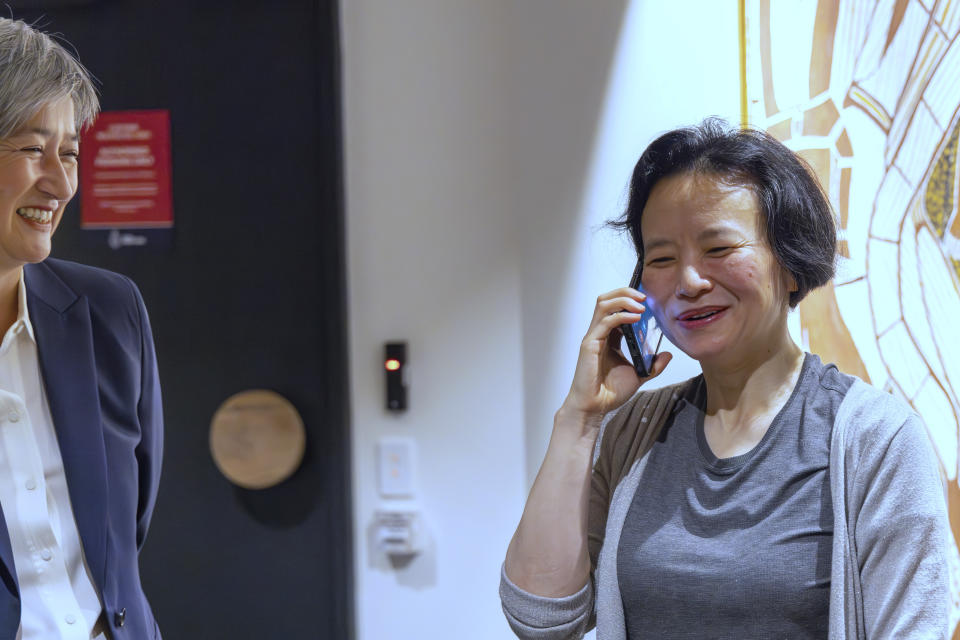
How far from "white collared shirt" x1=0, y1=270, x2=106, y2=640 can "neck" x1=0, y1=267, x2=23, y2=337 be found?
0.03m

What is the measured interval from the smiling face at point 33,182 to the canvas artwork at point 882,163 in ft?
3.45

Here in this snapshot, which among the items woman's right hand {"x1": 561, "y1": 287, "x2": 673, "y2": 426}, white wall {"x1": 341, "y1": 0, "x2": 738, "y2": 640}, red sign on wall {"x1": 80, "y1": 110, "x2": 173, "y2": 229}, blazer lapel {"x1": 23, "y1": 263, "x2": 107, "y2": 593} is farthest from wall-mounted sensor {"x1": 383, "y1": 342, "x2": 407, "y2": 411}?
woman's right hand {"x1": 561, "y1": 287, "x2": 673, "y2": 426}

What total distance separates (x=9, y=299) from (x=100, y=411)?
217 millimetres

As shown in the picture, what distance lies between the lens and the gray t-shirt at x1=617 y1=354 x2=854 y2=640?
1.07 metres

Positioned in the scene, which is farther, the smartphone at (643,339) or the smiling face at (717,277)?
the smartphone at (643,339)

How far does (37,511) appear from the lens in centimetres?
128

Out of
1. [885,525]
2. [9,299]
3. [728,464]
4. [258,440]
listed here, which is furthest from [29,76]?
[258,440]

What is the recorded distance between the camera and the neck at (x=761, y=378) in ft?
3.91

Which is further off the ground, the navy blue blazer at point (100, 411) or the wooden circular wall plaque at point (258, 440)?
the navy blue blazer at point (100, 411)

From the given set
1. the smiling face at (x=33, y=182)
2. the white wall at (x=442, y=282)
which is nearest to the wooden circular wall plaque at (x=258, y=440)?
the white wall at (x=442, y=282)

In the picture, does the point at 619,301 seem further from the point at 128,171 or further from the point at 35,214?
the point at 128,171

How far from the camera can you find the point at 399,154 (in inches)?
99.9

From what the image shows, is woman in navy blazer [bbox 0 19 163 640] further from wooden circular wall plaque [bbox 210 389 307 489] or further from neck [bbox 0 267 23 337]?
wooden circular wall plaque [bbox 210 389 307 489]

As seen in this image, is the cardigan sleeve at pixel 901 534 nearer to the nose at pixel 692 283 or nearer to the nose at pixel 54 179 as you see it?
the nose at pixel 692 283
